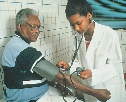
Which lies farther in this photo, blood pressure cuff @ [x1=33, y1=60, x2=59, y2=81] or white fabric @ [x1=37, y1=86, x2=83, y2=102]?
white fabric @ [x1=37, y1=86, x2=83, y2=102]

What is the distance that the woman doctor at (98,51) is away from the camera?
162 cm

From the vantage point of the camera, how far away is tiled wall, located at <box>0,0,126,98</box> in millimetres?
1857

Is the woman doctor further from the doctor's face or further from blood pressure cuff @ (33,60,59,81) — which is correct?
blood pressure cuff @ (33,60,59,81)

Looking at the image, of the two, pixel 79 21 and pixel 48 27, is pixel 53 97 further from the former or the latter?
pixel 48 27

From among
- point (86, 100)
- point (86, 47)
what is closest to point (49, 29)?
point (86, 47)

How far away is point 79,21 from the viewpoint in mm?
1605

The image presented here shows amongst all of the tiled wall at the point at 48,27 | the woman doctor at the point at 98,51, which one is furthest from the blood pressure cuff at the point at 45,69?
the tiled wall at the point at 48,27

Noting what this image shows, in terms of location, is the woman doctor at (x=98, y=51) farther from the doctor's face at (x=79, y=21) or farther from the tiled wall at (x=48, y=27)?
the tiled wall at (x=48, y=27)

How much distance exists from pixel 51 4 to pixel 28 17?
0.94m

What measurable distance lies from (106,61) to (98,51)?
118 mm

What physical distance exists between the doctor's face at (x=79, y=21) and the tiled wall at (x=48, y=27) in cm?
66

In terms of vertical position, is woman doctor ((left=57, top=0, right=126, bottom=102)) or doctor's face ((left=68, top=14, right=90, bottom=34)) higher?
doctor's face ((left=68, top=14, right=90, bottom=34))

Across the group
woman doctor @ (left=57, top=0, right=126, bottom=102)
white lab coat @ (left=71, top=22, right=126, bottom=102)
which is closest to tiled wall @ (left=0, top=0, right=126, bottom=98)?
woman doctor @ (left=57, top=0, right=126, bottom=102)

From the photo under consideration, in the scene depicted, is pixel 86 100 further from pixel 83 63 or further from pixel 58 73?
pixel 58 73
